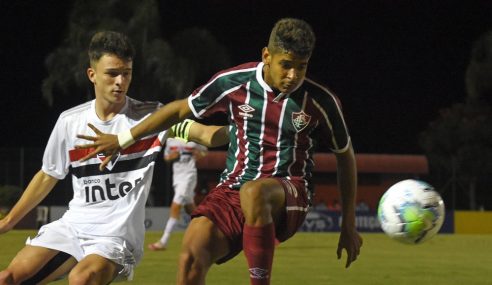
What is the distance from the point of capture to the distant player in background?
17211 mm

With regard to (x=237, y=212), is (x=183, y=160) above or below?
below

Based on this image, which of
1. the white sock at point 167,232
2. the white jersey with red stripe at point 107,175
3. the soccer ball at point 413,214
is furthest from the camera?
the white sock at point 167,232

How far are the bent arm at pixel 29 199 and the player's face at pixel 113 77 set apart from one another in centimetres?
68

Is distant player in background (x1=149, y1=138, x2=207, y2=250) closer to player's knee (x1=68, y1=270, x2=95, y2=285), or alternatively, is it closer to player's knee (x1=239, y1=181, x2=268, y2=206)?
player's knee (x1=239, y1=181, x2=268, y2=206)

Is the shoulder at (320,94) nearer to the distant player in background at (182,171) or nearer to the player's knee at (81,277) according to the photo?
the player's knee at (81,277)

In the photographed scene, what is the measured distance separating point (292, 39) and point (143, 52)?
36.8 metres

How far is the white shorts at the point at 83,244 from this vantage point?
6.01 m

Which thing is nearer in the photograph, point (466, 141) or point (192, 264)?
point (192, 264)

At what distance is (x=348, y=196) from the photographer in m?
6.56

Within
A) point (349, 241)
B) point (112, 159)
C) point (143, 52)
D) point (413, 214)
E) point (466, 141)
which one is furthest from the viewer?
point (466, 141)

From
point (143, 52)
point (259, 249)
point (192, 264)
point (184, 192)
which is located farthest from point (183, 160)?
point (143, 52)

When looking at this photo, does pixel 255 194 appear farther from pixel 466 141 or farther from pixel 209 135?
pixel 466 141

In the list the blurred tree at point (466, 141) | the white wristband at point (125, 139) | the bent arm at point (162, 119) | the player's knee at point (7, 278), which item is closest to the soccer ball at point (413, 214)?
the bent arm at point (162, 119)

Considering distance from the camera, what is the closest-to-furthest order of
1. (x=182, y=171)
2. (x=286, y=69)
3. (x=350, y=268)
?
(x=286, y=69) → (x=350, y=268) → (x=182, y=171)
